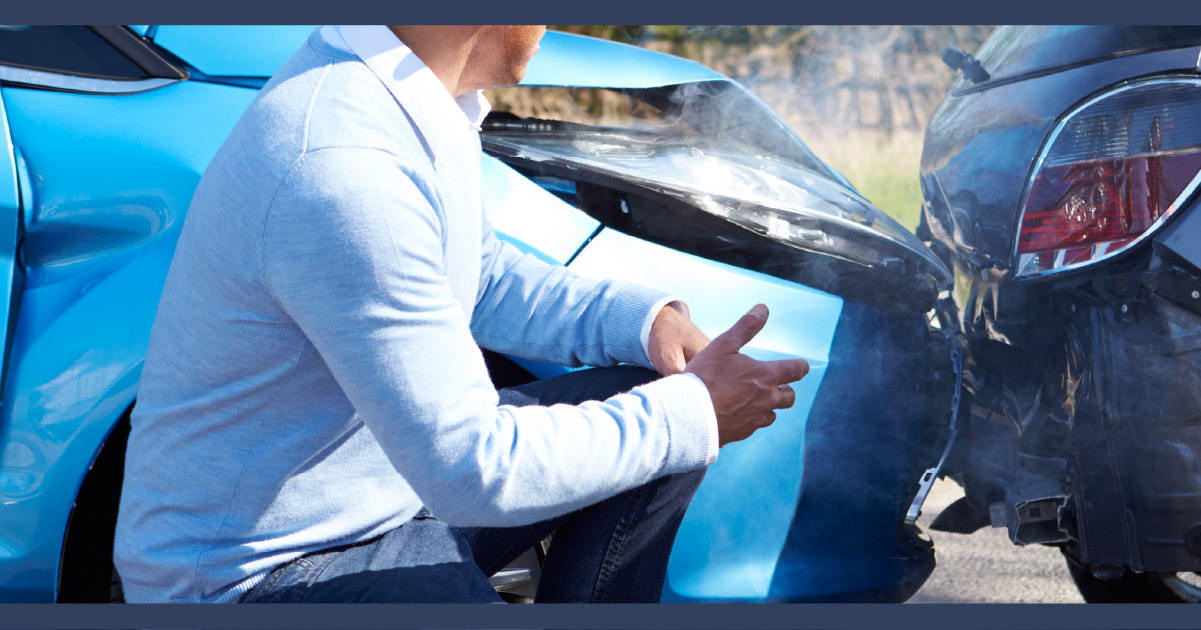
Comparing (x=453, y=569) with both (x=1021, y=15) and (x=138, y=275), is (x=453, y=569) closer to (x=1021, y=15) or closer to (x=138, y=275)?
(x=138, y=275)

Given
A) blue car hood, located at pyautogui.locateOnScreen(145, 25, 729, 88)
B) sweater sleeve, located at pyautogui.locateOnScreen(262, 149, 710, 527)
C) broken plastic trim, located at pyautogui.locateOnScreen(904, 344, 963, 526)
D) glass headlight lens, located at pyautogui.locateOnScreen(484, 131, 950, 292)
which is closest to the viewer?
sweater sleeve, located at pyautogui.locateOnScreen(262, 149, 710, 527)

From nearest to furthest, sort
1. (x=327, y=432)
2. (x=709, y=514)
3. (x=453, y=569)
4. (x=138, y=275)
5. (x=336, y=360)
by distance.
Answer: (x=336, y=360) → (x=327, y=432) → (x=453, y=569) → (x=138, y=275) → (x=709, y=514)

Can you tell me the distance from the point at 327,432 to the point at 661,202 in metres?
0.73

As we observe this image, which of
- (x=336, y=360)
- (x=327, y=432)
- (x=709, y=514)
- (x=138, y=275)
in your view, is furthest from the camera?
(x=709, y=514)

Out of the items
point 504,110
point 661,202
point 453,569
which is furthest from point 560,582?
point 504,110

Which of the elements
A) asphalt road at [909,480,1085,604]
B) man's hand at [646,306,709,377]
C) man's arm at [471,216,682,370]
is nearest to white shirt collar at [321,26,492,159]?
man's arm at [471,216,682,370]

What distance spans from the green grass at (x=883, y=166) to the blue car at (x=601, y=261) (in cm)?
4

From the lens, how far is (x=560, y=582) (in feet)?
3.90

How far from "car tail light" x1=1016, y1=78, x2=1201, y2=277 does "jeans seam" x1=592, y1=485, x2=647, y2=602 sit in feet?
3.17

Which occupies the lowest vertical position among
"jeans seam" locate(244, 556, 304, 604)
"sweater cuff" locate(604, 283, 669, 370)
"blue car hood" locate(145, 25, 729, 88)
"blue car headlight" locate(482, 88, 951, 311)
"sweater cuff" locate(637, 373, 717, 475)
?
"jeans seam" locate(244, 556, 304, 604)

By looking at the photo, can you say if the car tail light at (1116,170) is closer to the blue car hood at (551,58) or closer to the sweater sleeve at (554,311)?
the blue car hood at (551,58)

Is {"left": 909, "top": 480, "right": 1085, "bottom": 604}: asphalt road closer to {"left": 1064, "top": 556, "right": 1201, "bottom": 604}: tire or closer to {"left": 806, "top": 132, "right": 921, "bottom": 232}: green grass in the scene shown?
{"left": 1064, "top": 556, "right": 1201, "bottom": 604}: tire

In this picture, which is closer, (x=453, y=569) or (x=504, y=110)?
(x=453, y=569)

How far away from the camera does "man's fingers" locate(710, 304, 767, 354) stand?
113 cm
